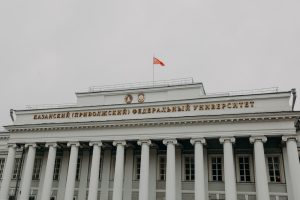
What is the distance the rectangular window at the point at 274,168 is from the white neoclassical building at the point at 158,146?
66mm

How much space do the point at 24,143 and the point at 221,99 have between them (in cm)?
1695

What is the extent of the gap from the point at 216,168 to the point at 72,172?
1108cm

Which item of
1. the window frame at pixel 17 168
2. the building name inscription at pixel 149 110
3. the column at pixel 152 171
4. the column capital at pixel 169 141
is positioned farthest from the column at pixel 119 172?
the window frame at pixel 17 168

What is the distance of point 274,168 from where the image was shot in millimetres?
22078

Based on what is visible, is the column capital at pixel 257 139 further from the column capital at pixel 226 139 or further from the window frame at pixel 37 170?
the window frame at pixel 37 170

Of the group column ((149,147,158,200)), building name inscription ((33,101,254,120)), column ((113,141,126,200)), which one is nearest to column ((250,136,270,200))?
building name inscription ((33,101,254,120))

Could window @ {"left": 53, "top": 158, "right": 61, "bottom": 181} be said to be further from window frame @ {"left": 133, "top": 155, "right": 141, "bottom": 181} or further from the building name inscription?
window frame @ {"left": 133, "top": 155, "right": 141, "bottom": 181}

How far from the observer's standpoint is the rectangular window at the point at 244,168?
74.2ft

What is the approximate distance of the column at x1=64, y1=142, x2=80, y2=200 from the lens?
2433 cm

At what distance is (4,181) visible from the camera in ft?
87.0

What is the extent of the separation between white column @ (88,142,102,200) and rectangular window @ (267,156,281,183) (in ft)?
41.1

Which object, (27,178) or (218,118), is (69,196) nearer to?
(27,178)

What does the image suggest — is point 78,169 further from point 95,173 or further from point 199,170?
point 199,170

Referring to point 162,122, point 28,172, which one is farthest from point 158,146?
point 28,172
